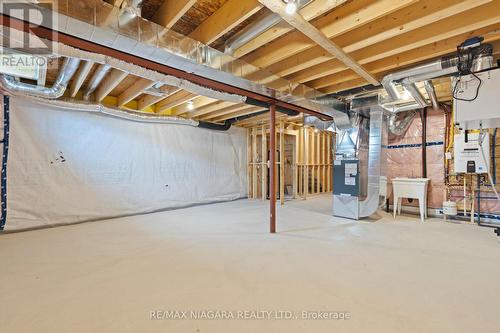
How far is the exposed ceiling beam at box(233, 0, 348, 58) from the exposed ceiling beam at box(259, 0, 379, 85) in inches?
3.4

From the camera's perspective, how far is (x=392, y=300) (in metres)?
1.69

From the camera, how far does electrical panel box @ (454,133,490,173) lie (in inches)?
145

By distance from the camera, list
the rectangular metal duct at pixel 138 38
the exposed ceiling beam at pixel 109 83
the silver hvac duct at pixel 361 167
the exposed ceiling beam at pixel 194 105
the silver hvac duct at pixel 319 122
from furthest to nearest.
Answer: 1. the silver hvac duct at pixel 319 122
2. the exposed ceiling beam at pixel 194 105
3. the silver hvac duct at pixel 361 167
4. the exposed ceiling beam at pixel 109 83
5. the rectangular metal duct at pixel 138 38

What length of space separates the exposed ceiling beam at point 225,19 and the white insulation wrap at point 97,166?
2.91 m

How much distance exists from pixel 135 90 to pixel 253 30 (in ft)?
7.90

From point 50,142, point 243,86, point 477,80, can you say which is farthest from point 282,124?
point 50,142

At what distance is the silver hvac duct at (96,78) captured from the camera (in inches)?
113

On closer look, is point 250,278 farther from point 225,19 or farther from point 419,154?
point 419,154

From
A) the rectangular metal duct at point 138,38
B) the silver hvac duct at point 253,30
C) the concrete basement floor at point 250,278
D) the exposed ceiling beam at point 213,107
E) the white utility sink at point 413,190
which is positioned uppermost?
the silver hvac duct at point 253,30

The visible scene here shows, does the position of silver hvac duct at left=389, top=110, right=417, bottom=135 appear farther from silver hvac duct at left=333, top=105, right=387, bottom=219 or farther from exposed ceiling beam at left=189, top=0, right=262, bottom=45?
exposed ceiling beam at left=189, top=0, right=262, bottom=45

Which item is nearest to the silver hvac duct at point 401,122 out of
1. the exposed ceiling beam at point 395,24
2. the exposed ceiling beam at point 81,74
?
the exposed ceiling beam at point 395,24

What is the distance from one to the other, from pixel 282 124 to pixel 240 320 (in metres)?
5.20

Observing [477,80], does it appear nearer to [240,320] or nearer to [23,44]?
[240,320]

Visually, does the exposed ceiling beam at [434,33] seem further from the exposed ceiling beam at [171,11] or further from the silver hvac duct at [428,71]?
the exposed ceiling beam at [171,11]
